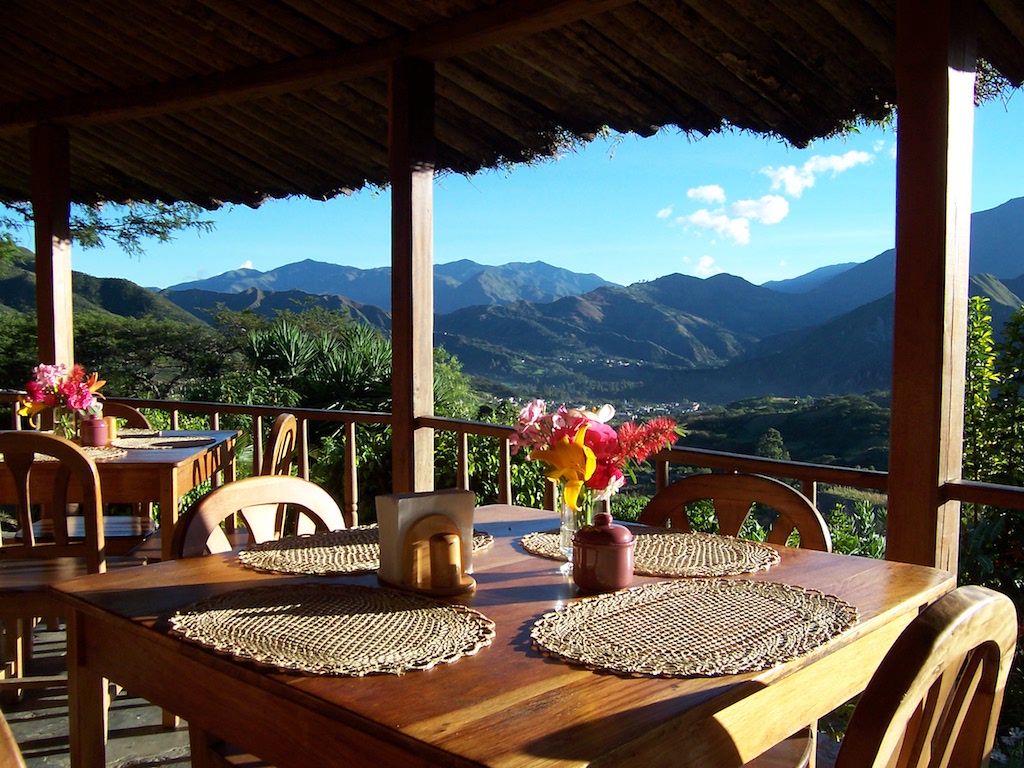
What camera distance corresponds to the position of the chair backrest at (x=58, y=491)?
2416mm

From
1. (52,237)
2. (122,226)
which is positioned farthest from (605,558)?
(122,226)

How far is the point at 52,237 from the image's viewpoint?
16.5ft

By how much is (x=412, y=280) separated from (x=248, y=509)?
6.56 ft

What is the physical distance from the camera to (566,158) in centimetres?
434

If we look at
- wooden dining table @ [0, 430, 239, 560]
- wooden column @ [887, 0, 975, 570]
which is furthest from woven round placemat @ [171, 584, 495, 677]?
wooden dining table @ [0, 430, 239, 560]

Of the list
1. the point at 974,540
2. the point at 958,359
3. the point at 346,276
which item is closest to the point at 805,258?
the point at 346,276

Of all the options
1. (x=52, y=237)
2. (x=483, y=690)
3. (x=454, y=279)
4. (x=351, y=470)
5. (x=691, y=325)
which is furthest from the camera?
(x=454, y=279)

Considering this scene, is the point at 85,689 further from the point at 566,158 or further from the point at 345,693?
the point at 566,158

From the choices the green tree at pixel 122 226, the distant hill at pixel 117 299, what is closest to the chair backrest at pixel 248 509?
the green tree at pixel 122 226

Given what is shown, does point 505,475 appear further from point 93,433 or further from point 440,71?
point 440,71

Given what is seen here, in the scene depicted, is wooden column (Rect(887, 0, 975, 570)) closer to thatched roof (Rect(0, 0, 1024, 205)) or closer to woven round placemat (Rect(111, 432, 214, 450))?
thatched roof (Rect(0, 0, 1024, 205))

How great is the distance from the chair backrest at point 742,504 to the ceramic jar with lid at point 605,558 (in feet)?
2.05

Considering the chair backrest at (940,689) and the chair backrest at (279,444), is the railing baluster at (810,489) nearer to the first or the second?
the chair backrest at (940,689)

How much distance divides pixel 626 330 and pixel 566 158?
16490 mm
